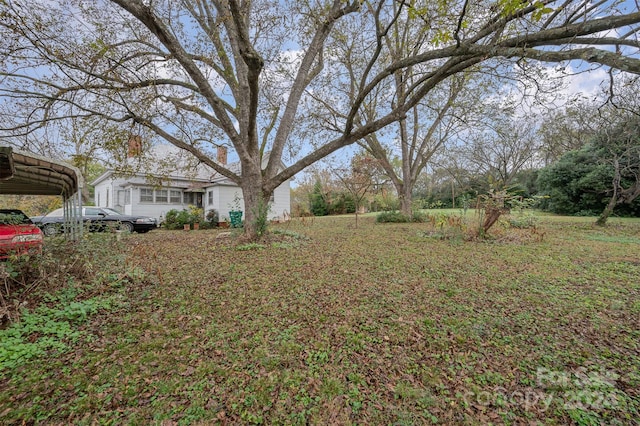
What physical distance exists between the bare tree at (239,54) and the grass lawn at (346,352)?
10.8 feet

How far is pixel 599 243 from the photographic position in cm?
706

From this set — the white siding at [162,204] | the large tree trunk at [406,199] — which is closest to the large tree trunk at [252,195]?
the white siding at [162,204]

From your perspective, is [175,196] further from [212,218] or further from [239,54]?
[239,54]

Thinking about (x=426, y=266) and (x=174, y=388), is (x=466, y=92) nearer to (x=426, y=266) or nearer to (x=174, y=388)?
(x=426, y=266)

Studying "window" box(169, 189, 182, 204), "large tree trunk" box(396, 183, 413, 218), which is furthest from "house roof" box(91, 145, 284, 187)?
"large tree trunk" box(396, 183, 413, 218)

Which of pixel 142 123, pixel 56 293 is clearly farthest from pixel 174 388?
pixel 142 123

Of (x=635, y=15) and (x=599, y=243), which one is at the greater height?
(x=635, y=15)

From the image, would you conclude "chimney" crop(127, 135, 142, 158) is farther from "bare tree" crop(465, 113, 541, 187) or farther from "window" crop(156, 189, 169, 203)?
"bare tree" crop(465, 113, 541, 187)

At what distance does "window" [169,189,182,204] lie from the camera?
1449 cm

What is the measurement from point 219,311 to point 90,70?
5.84 metres

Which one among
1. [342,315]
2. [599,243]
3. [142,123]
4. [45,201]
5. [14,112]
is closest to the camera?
[342,315]

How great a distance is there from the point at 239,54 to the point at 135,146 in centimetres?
370

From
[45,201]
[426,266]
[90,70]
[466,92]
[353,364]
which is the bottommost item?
[353,364]

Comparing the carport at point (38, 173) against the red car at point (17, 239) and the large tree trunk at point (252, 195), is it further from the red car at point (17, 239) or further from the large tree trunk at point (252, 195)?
the large tree trunk at point (252, 195)
